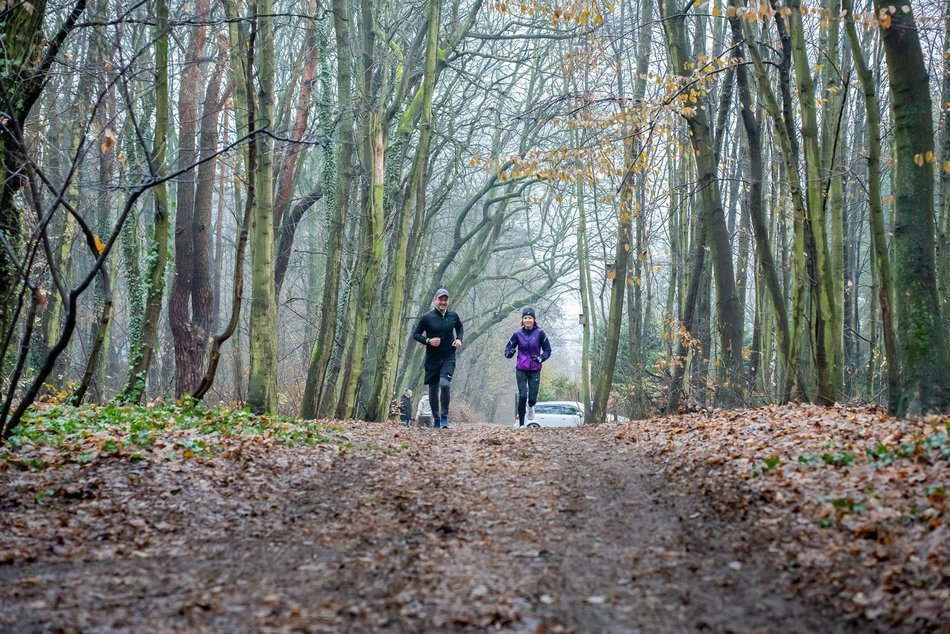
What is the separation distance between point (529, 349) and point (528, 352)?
2.3 inches

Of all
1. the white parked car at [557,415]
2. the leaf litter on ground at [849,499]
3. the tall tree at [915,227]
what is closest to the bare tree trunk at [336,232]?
the leaf litter on ground at [849,499]

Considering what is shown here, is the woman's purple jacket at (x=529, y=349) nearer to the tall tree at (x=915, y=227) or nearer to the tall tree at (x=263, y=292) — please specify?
the tall tree at (x=263, y=292)

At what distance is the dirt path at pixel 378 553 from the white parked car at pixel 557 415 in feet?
56.4

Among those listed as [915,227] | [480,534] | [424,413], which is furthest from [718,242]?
[424,413]

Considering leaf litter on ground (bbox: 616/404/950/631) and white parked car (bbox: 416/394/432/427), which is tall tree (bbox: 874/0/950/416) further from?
white parked car (bbox: 416/394/432/427)

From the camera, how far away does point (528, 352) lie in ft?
46.8

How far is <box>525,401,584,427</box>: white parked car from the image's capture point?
24.9 m

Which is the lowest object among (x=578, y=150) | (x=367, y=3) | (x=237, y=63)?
(x=578, y=150)

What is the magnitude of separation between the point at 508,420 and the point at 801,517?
59.5 m

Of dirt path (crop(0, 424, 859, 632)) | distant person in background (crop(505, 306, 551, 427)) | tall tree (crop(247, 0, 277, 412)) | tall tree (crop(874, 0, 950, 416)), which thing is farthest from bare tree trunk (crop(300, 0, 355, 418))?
tall tree (crop(874, 0, 950, 416))

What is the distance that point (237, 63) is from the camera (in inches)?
499

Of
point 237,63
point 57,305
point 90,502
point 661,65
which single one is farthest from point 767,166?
point 90,502

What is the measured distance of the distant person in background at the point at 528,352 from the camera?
1424cm

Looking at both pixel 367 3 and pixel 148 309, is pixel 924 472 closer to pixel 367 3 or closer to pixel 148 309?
pixel 148 309
